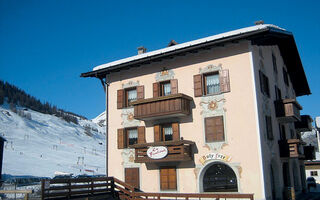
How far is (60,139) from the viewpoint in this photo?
3541 inches

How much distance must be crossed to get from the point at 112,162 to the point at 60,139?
2744 inches

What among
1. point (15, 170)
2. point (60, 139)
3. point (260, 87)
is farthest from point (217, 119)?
point (60, 139)

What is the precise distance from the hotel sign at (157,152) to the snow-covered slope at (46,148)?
3178 cm

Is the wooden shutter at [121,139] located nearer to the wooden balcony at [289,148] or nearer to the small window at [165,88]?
the small window at [165,88]

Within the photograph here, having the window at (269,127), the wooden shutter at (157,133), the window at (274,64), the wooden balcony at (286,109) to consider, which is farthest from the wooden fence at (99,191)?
the window at (274,64)

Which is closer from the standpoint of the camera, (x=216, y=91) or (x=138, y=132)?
(x=216, y=91)

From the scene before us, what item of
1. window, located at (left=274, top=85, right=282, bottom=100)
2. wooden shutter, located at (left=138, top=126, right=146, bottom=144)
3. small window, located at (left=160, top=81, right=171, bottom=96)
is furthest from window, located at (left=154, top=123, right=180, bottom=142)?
window, located at (left=274, top=85, right=282, bottom=100)

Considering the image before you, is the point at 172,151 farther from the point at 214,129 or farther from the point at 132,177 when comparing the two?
the point at 132,177

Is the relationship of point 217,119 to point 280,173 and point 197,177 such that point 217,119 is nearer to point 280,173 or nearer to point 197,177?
point 197,177

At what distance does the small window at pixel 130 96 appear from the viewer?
24.8 meters

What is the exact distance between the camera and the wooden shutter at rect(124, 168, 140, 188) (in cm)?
2316

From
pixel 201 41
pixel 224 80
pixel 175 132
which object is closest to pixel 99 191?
pixel 175 132

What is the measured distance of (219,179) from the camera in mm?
21375

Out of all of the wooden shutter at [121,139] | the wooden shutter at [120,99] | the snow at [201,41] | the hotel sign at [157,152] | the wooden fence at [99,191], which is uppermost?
the snow at [201,41]
